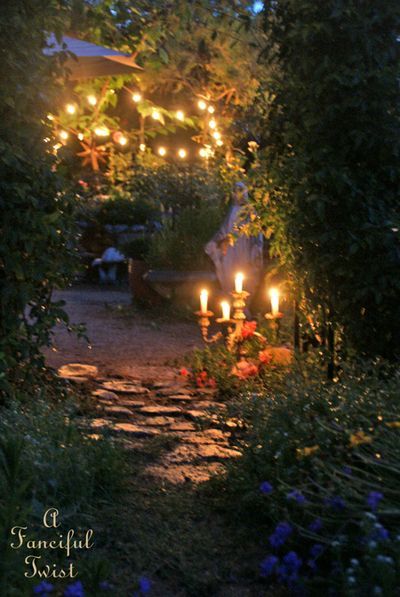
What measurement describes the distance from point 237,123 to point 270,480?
753 centimetres

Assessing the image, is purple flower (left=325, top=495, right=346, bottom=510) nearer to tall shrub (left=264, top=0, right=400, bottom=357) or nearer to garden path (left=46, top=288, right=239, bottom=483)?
garden path (left=46, top=288, right=239, bottom=483)

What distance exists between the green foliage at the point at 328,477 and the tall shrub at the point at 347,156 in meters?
0.73

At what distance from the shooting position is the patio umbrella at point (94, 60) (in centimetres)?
900

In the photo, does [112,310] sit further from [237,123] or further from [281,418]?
[281,418]

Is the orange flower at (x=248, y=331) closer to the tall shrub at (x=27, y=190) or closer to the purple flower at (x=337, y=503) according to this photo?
the tall shrub at (x=27, y=190)

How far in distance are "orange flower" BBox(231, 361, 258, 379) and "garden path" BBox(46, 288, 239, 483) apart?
0.28 m

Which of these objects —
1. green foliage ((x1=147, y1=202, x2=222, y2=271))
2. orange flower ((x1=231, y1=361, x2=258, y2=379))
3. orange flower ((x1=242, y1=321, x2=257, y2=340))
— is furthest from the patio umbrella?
orange flower ((x1=231, y1=361, x2=258, y2=379))

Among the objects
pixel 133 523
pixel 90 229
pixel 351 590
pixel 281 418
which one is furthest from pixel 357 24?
pixel 90 229

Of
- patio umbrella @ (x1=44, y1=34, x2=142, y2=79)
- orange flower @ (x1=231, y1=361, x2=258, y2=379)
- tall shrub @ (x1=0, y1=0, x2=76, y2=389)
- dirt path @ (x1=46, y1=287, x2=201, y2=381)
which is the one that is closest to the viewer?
tall shrub @ (x1=0, y1=0, x2=76, y2=389)

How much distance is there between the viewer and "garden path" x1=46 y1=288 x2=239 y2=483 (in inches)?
163

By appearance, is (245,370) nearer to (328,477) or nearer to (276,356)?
(276,356)

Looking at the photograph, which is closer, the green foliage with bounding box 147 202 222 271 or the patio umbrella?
the patio umbrella

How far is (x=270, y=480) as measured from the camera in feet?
10.6

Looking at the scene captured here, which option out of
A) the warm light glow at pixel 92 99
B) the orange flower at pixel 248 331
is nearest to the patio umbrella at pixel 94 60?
the warm light glow at pixel 92 99
